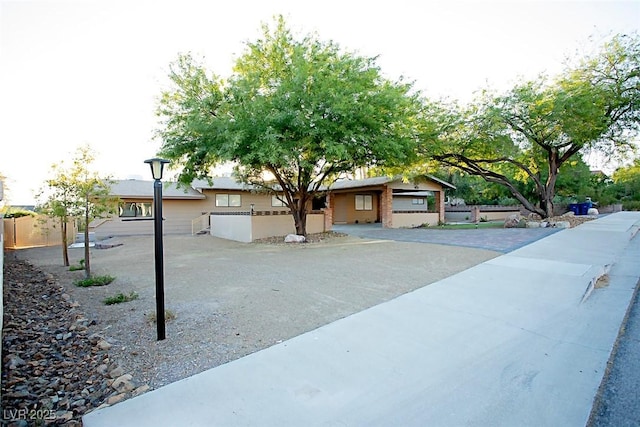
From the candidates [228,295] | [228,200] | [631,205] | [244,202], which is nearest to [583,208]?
[631,205]

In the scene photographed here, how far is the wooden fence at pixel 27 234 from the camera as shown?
48.7ft

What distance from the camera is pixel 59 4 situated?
757 cm

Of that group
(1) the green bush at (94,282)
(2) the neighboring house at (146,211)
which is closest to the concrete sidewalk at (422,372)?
(1) the green bush at (94,282)

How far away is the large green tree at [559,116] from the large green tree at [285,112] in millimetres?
5036

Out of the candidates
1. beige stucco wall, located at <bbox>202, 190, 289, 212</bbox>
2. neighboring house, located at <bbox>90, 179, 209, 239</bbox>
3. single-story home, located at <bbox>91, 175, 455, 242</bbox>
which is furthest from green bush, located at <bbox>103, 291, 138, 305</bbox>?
beige stucco wall, located at <bbox>202, 190, 289, 212</bbox>

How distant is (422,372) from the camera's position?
292 cm

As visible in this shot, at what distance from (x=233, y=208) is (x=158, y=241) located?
18.9 metres

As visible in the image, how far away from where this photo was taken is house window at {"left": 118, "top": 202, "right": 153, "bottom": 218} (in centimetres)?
1995

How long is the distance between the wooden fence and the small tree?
815cm

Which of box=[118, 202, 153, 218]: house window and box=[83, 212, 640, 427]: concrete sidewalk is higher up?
box=[118, 202, 153, 218]: house window

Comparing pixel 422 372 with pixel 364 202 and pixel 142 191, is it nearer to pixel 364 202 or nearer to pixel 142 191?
pixel 142 191

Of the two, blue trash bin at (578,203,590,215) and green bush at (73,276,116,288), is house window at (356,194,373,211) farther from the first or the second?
green bush at (73,276,116,288)

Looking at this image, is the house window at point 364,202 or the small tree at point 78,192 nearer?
the small tree at point 78,192

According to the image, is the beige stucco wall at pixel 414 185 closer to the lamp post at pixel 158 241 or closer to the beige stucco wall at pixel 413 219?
the beige stucco wall at pixel 413 219
